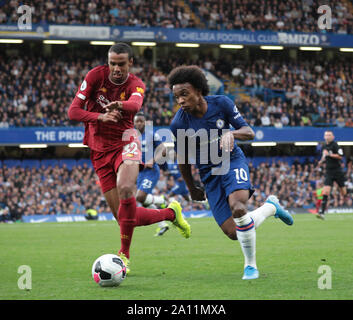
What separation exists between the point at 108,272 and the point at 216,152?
76.8 inches

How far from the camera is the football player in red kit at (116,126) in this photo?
740 centimetres

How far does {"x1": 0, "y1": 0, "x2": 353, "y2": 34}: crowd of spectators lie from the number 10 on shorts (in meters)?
25.0

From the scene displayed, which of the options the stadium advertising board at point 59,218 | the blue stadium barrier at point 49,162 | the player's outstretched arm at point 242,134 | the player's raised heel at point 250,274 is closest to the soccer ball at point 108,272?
the player's raised heel at point 250,274

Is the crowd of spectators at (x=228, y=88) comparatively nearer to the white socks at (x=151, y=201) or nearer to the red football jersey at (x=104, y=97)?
the white socks at (x=151, y=201)

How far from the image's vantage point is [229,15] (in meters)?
34.7

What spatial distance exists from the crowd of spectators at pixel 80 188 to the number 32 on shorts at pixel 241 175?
19.3 m

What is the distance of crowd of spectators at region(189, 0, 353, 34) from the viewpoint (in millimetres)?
34250

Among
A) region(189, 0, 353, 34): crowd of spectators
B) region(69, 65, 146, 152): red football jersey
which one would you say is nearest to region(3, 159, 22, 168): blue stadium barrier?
region(189, 0, 353, 34): crowd of spectators

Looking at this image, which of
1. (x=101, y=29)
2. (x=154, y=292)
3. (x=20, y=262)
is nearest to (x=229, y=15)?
(x=101, y=29)

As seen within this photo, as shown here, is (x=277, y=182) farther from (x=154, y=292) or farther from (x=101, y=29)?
(x=154, y=292)

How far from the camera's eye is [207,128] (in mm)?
7293

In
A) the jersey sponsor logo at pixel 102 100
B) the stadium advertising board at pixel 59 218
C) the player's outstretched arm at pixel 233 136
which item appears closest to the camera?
the player's outstretched arm at pixel 233 136

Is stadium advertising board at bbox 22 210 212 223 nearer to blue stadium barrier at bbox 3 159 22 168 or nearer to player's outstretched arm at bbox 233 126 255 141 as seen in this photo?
blue stadium barrier at bbox 3 159 22 168

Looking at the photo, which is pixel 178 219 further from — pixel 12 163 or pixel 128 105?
pixel 12 163
